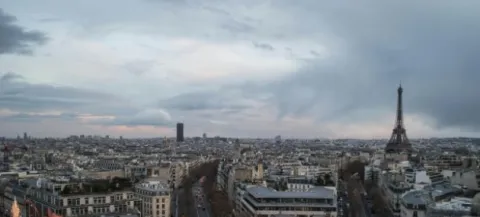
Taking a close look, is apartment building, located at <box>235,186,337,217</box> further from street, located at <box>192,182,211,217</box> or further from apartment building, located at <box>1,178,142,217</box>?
street, located at <box>192,182,211,217</box>

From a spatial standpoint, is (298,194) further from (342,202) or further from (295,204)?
(342,202)

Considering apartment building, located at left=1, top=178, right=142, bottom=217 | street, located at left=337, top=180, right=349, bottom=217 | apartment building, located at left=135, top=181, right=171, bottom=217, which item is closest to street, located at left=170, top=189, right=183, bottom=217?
apartment building, located at left=135, top=181, right=171, bottom=217

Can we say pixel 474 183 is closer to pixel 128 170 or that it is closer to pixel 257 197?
pixel 257 197

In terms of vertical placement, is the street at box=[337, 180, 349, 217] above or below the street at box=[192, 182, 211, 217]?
above

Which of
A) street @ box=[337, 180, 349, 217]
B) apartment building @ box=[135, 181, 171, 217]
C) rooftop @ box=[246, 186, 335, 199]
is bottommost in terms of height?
street @ box=[337, 180, 349, 217]

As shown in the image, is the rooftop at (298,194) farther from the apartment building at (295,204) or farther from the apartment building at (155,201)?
the apartment building at (155,201)

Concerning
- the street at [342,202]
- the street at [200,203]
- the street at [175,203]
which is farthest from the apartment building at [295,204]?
the street at [175,203]

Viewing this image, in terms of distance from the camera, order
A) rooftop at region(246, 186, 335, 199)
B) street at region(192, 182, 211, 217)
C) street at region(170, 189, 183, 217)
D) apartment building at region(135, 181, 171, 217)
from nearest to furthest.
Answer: rooftop at region(246, 186, 335, 199), apartment building at region(135, 181, 171, 217), street at region(170, 189, 183, 217), street at region(192, 182, 211, 217)

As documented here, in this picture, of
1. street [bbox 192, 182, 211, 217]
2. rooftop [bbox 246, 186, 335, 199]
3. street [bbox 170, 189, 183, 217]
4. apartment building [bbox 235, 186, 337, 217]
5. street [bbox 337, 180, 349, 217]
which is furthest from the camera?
street [bbox 192, 182, 211, 217]

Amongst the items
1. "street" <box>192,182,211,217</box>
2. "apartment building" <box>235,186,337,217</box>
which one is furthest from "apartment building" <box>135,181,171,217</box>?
"apartment building" <box>235,186,337,217</box>

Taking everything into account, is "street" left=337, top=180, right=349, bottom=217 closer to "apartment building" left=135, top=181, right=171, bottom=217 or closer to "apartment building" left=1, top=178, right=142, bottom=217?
"apartment building" left=135, top=181, right=171, bottom=217

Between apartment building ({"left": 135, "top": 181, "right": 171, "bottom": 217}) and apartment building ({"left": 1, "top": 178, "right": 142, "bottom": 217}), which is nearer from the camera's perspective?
apartment building ({"left": 1, "top": 178, "right": 142, "bottom": 217})

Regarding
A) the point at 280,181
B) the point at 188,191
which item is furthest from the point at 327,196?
the point at 188,191
